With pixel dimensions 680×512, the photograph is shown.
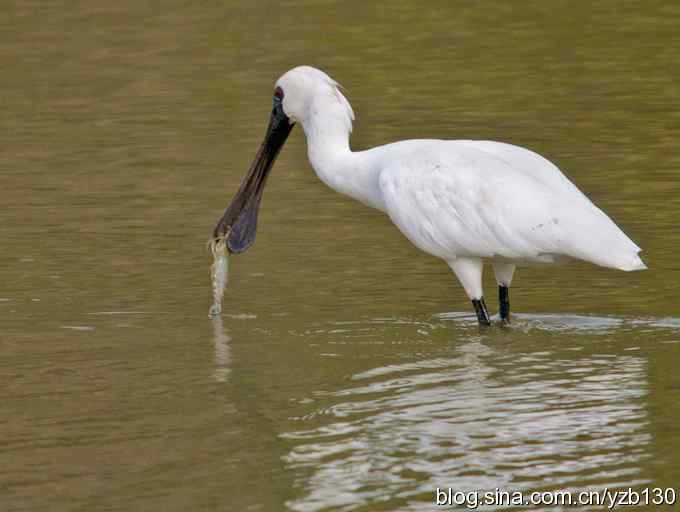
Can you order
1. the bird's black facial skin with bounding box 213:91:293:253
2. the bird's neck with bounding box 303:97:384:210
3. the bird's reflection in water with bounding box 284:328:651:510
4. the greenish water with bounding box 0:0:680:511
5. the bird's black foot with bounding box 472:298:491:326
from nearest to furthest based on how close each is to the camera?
the bird's reflection in water with bounding box 284:328:651:510, the greenish water with bounding box 0:0:680:511, the bird's black foot with bounding box 472:298:491:326, the bird's neck with bounding box 303:97:384:210, the bird's black facial skin with bounding box 213:91:293:253

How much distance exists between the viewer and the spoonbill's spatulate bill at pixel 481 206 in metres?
10.4

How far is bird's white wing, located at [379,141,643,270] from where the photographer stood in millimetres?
10383

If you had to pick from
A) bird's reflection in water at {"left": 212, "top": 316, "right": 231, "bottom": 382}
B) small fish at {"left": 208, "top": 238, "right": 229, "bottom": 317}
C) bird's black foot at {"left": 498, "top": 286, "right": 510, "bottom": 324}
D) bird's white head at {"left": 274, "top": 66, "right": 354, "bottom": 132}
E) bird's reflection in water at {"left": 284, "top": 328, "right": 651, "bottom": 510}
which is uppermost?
bird's white head at {"left": 274, "top": 66, "right": 354, "bottom": 132}

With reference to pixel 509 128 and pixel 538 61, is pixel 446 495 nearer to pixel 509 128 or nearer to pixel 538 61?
pixel 509 128

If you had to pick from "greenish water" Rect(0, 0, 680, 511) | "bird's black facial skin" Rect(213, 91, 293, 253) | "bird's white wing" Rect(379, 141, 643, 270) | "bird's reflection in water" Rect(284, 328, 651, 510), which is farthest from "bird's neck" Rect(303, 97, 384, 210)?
"bird's reflection in water" Rect(284, 328, 651, 510)

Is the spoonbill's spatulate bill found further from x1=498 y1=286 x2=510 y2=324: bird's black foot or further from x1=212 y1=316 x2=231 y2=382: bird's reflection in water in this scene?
x1=212 y1=316 x2=231 y2=382: bird's reflection in water

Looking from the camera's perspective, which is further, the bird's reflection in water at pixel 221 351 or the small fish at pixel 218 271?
the small fish at pixel 218 271

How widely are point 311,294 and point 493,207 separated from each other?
5.52 feet

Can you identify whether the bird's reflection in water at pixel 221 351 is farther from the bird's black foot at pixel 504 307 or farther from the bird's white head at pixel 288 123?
the bird's black foot at pixel 504 307

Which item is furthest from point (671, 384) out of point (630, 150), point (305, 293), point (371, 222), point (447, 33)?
point (447, 33)

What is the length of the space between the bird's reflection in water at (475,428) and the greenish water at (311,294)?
2cm

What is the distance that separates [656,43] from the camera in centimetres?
2075

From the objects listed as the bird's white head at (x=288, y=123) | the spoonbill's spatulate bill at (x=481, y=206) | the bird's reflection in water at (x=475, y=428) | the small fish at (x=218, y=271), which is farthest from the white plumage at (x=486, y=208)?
the small fish at (x=218, y=271)

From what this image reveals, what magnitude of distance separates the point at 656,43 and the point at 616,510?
13.8 metres
